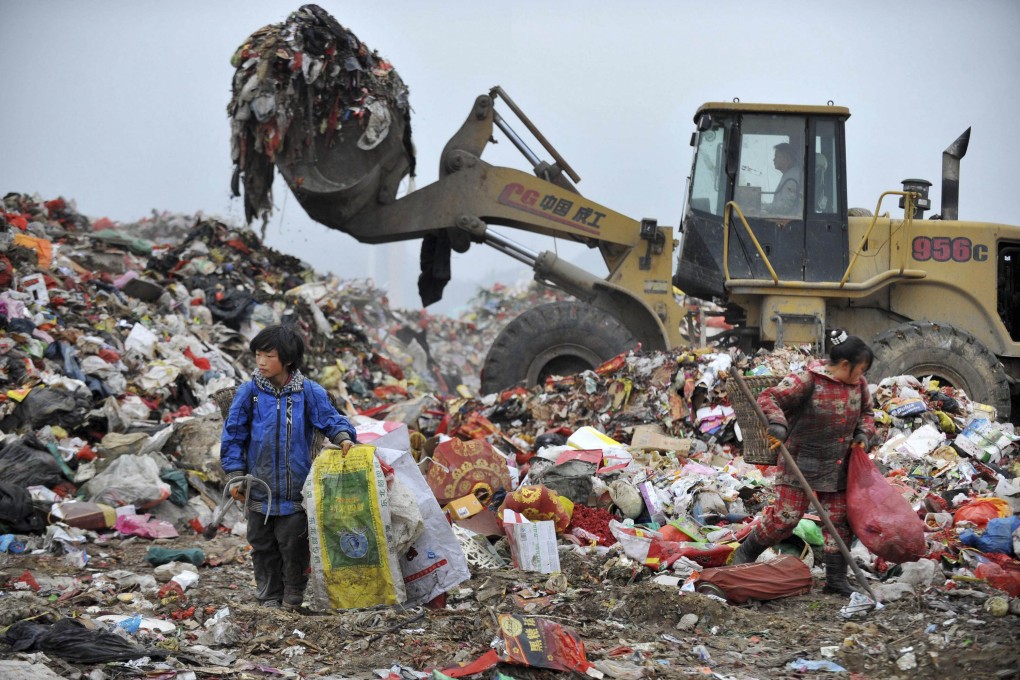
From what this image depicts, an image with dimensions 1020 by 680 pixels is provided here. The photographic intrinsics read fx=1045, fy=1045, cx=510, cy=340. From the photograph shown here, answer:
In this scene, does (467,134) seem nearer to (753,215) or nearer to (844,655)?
(753,215)

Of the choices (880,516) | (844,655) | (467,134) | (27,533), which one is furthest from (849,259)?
(27,533)

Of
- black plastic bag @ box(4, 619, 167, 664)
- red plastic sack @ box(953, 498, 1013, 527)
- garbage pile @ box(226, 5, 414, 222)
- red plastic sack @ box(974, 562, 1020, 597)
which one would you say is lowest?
black plastic bag @ box(4, 619, 167, 664)

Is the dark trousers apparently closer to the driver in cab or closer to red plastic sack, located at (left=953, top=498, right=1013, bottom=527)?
red plastic sack, located at (left=953, top=498, right=1013, bottom=527)

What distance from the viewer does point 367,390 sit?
12242 mm

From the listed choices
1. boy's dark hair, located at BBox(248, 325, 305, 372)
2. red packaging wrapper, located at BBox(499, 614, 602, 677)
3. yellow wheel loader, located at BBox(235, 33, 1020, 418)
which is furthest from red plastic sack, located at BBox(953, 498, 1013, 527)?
boy's dark hair, located at BBox(248, 325, 305, 372)

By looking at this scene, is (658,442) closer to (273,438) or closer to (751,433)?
(751,433)

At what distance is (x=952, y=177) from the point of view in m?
9.78

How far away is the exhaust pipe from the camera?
955 cm

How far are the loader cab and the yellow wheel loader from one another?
0.01 m

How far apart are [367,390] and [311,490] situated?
7631mm

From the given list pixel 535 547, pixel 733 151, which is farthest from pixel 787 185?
pixel 535 547

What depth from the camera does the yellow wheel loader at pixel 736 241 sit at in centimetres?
912

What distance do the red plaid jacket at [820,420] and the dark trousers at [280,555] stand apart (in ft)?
7.58

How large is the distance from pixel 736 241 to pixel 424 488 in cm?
509
